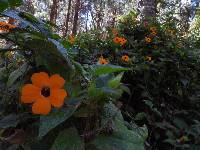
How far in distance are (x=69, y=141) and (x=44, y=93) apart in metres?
0.16

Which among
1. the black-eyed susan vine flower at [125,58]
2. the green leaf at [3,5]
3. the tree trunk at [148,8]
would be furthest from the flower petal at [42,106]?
the tree trunk at [148,8]

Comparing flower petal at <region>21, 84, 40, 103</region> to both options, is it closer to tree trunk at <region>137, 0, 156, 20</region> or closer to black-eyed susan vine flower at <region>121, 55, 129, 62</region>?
black-eyed susan vine flower at <region>121, 55, 129, 62</region>

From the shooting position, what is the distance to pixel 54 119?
45.9 inches

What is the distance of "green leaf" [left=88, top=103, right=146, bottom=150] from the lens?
1.18 m

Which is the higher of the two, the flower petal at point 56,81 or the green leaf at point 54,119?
the flower petal at point 56,81

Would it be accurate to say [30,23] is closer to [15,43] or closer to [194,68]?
[15,43]

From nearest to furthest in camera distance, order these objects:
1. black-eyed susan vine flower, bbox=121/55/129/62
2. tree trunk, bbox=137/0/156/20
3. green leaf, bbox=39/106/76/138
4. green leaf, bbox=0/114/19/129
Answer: green leaf, bbox=39/106/76/138, green leaf, bbox=0/114/19/129, black-eyed susan vine flower, bbox=121/55/129/62, tree trunk, bbox=137/0/156/20

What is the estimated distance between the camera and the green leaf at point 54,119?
3.74 feet

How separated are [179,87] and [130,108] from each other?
2.22 feet

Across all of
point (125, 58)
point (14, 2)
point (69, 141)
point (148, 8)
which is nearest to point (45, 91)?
point (69, 141)

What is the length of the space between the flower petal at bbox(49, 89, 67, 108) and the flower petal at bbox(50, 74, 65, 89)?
0.03 meters

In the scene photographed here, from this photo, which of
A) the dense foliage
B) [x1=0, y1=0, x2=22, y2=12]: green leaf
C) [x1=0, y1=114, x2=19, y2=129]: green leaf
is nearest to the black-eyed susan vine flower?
the dense foliage

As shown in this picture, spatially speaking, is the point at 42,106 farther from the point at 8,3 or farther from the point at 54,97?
the point at 8,3

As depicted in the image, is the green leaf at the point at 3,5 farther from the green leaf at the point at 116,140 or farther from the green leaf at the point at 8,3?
the green leaf at the point at 116,140
